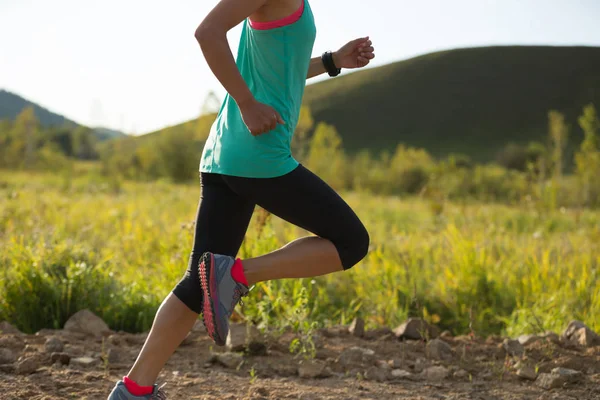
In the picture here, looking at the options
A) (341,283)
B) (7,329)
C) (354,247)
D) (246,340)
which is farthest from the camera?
(341,283)

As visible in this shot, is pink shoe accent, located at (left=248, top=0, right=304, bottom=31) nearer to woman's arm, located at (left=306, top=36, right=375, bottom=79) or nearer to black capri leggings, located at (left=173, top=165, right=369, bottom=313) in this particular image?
black capri leggings, located at (left=173, top=165, right=369, bottom=313)

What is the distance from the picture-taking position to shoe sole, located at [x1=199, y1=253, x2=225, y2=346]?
7.64ft

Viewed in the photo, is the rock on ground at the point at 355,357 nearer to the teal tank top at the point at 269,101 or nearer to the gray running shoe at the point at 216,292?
the gray running shoe at the point at 216,292

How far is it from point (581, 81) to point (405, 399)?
7448 cm

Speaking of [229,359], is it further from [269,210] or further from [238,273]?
[269,210]

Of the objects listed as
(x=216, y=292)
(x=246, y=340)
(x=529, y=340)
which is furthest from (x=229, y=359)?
(x=529, y=340)

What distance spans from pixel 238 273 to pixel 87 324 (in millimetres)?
2020

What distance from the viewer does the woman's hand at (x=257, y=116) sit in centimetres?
224

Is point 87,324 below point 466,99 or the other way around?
below

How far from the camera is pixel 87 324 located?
4.04 metres

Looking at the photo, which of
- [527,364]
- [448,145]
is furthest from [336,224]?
[448,145]

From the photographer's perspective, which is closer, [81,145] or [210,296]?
[210,296]

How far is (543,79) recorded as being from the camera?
2864 inches

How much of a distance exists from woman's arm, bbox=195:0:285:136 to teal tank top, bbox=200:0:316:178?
9cm
